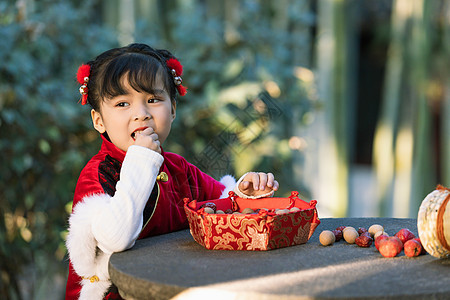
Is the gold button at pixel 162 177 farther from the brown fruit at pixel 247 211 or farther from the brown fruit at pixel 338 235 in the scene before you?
the brown fruit at pixel 338 235

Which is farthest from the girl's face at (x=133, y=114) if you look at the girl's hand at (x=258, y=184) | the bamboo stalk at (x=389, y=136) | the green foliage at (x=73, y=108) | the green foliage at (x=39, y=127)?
the bamboo stalk at (x=389, y=136)

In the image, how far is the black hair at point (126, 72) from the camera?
130 cm

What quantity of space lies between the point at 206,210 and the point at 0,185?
1.56 meters

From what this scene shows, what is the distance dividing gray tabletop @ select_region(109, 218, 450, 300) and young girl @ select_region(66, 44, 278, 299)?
8 centimetres

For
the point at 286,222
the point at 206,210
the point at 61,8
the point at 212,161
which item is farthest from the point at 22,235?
the point at 286,222

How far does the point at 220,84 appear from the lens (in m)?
2.75

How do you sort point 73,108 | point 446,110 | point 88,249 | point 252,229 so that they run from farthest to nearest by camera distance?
1. point 446,110
2. point 73,108
3. point 88,249
4. point 252,229

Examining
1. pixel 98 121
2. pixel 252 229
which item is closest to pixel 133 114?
pixel 98 121

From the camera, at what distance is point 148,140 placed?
1.25 metres

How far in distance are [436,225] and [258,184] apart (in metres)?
0.49

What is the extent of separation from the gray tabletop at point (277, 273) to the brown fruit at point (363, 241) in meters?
0.01

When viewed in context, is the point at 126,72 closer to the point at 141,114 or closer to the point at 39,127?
the point at 141,114

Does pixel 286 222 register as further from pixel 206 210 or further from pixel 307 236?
pixel 206 210

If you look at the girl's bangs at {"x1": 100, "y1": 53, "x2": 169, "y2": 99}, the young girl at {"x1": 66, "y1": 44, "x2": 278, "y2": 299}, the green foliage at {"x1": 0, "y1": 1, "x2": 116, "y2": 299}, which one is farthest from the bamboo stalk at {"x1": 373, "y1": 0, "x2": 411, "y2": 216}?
the girl's bangs at {"x1": 100, "y1": 53, "x2": 169, "y2": 99}
